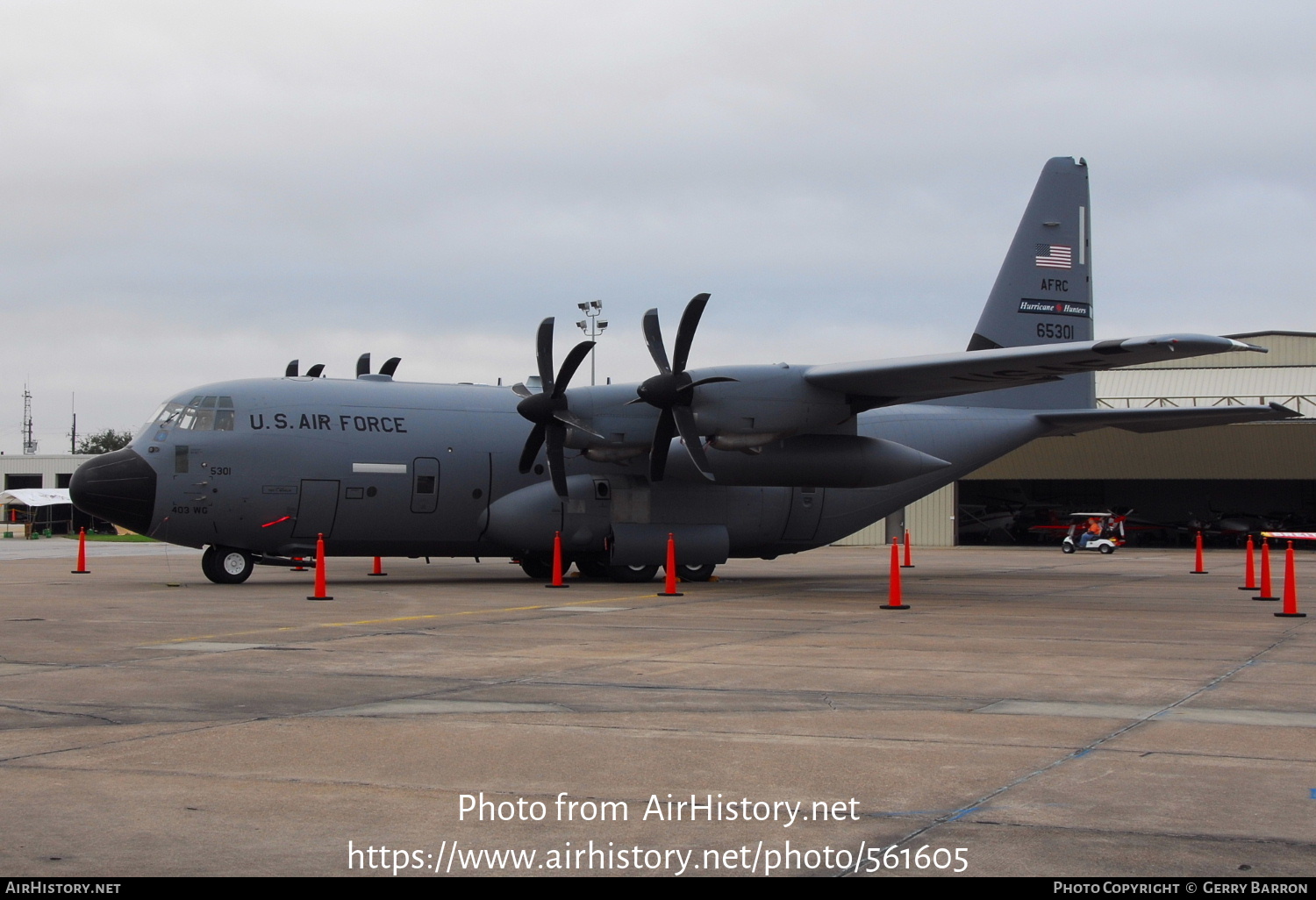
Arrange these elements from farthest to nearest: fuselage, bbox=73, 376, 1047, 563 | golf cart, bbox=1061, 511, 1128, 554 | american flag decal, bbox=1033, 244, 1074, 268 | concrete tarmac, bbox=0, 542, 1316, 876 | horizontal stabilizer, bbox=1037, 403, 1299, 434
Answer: golf cart, bbox=1061, 511, 1128, 554
american flag decal, bbox=1033, 244, 1074, 268
horizontal stabilizer, bbox=1037, 403, 1299, 434
fuselage, bbox=73, 376, 1047, 563
concrete tarmac, bbox=0, 542, 1316, 876

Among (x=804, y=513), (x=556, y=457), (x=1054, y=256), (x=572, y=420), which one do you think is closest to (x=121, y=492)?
(x=556, y=457)

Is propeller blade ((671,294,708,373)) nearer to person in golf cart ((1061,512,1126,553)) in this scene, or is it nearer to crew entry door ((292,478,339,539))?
crew entry door ((292,478,339,539))

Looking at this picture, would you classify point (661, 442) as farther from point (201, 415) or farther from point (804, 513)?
point (201, 415)

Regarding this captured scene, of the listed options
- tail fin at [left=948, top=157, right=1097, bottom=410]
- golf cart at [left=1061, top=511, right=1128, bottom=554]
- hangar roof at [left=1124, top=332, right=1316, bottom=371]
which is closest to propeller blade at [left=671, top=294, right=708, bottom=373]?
tail fin at [left=948, top=157, right=1097, bottom=410]

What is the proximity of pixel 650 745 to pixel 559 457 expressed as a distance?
524 inches

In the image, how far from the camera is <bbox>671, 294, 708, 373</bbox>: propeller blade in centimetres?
1895

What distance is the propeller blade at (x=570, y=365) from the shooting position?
19703mm

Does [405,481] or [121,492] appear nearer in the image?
[121,492]

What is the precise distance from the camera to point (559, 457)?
20047mm

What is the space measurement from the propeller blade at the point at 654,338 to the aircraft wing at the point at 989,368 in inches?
94.8

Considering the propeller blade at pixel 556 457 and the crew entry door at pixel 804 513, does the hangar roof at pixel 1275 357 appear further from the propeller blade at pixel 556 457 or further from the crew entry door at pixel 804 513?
the propeller blade at pixel 556 457

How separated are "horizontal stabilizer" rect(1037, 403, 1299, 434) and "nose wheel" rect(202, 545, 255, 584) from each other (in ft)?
50.6

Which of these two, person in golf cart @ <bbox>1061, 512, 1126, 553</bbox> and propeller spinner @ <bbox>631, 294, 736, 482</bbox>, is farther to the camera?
person in golf cart @ <bbox>1061, 512, 1126, 553</bbox>

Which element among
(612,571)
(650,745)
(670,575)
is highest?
(650,745)
